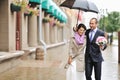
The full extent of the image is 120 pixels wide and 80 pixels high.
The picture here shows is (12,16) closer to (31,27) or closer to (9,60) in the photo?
(9,60)

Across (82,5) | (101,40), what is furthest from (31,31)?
(101,40)

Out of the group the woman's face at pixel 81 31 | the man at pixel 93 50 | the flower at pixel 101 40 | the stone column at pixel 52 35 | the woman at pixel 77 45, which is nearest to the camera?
the flower at pixel 101 40

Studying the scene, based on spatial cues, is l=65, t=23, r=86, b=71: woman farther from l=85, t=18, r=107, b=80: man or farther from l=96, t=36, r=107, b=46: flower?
l=96, t=36, r=107, b=46: flower

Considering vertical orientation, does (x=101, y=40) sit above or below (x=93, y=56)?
above

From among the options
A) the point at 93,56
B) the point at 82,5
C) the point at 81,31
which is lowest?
the point at 93,56

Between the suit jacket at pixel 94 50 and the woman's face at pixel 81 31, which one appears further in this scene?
the woman's face at pixel 81 31

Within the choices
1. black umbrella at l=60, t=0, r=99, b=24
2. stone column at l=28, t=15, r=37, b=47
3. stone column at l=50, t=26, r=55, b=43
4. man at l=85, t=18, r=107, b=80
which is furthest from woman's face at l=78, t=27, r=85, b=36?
stone column at l=50, t=26, r=55, b=43

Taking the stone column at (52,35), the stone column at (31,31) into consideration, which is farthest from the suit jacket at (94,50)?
the stone column at (52,35)

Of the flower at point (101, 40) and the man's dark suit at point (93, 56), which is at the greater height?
the flower at point (101, 40)

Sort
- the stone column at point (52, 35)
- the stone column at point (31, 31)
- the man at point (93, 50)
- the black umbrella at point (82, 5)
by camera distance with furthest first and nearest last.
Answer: the stone column at point (52, 35) < the stone column at point (31, 31) < the black umbrella at point (82, 5) < the man at point (93, 50)

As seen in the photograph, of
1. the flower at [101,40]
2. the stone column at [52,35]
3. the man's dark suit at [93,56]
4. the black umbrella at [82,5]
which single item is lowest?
the stone column at [52,35]

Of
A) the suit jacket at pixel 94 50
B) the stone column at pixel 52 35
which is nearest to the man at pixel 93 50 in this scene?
the suit jacket at pixel 94 50

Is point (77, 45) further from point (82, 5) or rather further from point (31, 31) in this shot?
point (31, 31)

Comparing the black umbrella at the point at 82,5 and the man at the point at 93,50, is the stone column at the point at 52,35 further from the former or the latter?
the man at the point at 93,50
